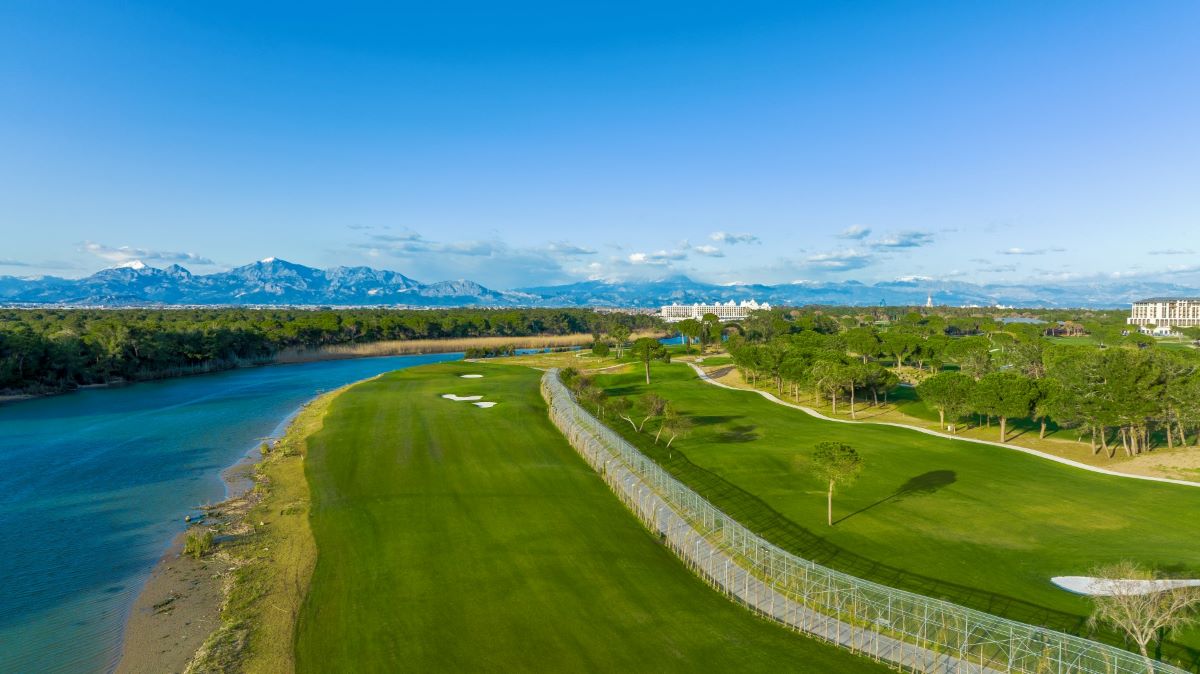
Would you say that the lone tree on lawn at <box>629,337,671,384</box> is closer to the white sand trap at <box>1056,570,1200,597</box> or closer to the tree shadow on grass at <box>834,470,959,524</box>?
the tree shadow on grass at <box>834,470,959,524</box>

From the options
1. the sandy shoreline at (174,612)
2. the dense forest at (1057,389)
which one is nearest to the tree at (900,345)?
the dense forest at (1057,389)

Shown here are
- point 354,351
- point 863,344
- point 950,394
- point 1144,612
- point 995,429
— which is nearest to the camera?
point 1144,612

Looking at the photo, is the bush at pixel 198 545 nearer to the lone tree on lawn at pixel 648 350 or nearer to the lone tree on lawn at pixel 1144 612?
the lone tree on lawn at pixel 1144 612

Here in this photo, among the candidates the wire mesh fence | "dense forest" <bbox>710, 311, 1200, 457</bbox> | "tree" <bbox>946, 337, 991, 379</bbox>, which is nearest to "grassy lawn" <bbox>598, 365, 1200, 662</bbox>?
the wire mesh fence

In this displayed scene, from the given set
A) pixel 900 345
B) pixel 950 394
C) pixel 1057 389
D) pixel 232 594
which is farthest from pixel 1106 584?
pixel 900 345

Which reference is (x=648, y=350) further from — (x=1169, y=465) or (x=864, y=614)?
(x=864, y=614)

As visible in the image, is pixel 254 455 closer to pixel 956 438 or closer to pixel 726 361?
pixel 956 438
